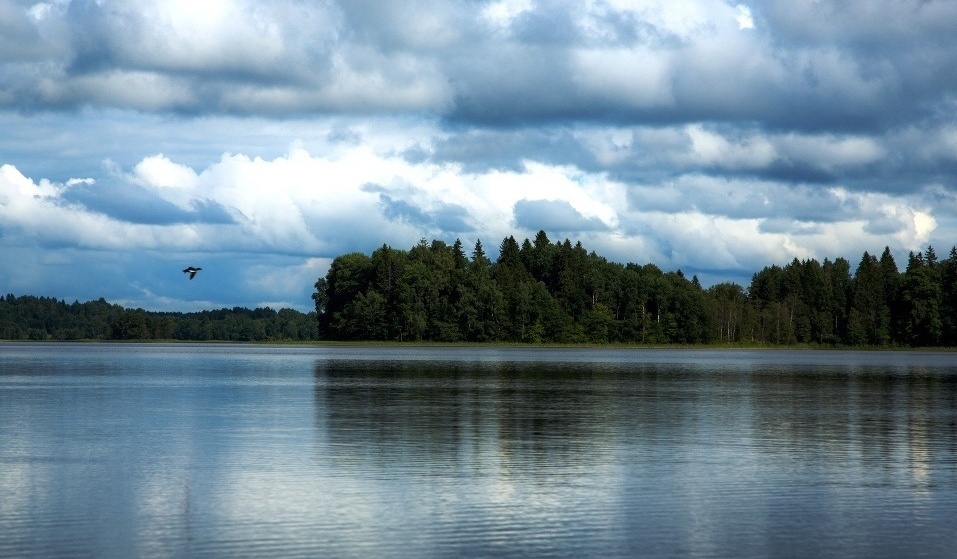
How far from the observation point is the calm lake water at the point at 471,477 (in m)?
20.5

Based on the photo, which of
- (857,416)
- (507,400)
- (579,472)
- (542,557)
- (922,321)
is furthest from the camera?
(922,321)

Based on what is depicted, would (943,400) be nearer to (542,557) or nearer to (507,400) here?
(507,400)

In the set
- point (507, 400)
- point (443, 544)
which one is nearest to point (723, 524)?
point (443, 544)

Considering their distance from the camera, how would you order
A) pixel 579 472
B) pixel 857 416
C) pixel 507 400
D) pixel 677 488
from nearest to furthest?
1. pixel 677 488
2. pixel 579 472
3. pixel 857 416
4. pixel 507 400

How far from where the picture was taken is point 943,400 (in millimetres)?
59938

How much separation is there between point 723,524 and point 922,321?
606 ft

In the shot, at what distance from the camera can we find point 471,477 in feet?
91.4

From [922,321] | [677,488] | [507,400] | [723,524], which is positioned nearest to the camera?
[723,524]

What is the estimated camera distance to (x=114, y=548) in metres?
19.7

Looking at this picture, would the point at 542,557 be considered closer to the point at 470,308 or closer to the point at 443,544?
the point at 443,544

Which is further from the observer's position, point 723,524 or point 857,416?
point 857,416

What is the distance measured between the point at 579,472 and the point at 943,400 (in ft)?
125

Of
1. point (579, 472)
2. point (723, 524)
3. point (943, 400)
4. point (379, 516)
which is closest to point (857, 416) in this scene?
point (943, 400)

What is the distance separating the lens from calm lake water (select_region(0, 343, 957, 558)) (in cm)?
2055
